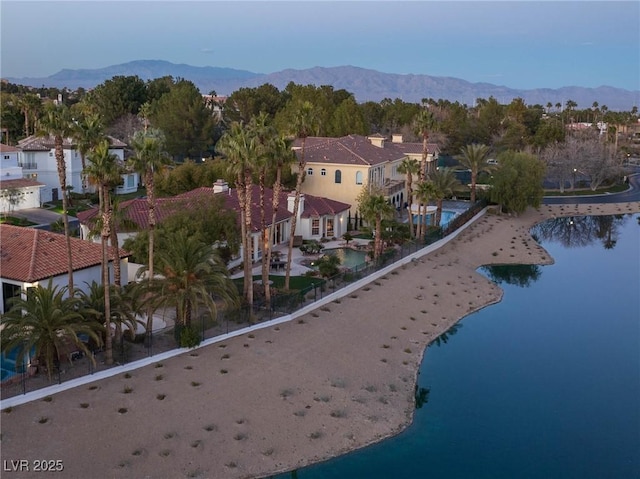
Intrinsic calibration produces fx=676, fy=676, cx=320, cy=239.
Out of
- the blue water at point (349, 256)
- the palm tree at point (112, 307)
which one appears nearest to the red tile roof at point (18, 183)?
the blue water at point (349, 256)

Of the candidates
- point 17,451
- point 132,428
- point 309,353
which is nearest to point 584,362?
point 309,353

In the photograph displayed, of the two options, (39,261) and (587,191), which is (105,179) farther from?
(587,191)

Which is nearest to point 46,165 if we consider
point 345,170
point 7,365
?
point 345,170

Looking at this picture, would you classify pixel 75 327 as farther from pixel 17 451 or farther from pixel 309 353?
pixel 309 353

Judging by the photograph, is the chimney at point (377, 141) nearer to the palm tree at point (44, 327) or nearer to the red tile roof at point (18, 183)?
the red tile roof at point (18, 183)

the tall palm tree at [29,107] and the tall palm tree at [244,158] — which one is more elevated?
the tall palm tree at [29,107]
